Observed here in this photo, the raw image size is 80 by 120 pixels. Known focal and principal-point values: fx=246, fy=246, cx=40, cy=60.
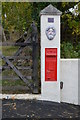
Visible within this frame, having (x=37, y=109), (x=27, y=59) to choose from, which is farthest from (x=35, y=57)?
(x=37, y=109)

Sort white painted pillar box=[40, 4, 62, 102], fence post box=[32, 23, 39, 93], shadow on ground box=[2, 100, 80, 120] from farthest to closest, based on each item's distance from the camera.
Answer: fence post box=[32, 23, 39, 93] < white painted pillar box=[40, 4, 62, 102] < shadow on ground box=[2, 100, 80, 120]

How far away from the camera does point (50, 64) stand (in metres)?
6.13

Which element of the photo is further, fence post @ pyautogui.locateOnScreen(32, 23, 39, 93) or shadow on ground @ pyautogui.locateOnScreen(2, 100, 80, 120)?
fence post @ pyautogui.locateOnScreen(32, 23, 39, 93)

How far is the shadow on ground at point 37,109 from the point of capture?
5.03 metres

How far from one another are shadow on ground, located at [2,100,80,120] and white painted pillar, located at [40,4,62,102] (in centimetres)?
31

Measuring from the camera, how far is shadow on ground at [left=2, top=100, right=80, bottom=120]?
5031mm

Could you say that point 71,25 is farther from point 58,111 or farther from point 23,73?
point 58,111

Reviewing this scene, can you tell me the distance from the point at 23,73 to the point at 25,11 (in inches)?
171

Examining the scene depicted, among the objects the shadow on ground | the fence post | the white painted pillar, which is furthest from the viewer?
the fence post

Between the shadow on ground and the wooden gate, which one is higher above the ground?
the wooden gate

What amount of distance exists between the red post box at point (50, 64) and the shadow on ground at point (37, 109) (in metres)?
0.65

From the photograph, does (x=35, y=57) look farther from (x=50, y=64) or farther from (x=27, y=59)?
(x=50, y=64)

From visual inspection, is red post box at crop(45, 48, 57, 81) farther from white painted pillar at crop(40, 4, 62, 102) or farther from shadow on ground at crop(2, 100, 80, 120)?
shadow on ground at crop(2, 100, 80, 120)

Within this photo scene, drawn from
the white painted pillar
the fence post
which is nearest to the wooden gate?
the fence post
